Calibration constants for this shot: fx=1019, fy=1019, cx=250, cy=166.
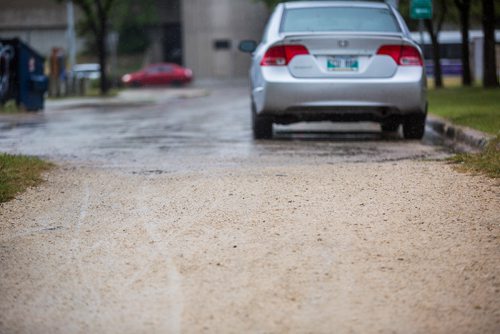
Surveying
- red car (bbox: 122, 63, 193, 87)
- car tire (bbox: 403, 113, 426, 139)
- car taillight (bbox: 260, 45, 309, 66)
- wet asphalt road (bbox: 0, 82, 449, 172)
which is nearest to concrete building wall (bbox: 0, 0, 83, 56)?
red car (bbox: 122, 63, 193, 87)

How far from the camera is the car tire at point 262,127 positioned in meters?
12.4

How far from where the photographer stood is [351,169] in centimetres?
864

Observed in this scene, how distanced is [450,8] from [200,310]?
118ft

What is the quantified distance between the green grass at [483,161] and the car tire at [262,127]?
3415 millimetres

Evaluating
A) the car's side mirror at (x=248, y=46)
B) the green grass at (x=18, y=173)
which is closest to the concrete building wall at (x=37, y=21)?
the car's side mirror at (x=248, y=46)

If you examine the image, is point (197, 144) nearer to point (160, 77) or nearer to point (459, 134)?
point (459, 134)

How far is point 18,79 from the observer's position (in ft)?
77.9

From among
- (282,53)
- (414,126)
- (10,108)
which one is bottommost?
(10,108)

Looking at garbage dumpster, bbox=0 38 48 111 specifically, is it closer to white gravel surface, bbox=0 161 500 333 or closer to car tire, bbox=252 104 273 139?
car tire, bbox=252 104 273 139

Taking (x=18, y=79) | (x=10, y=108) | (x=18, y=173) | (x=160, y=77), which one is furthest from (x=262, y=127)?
(x=160, y=77)

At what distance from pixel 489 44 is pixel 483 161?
1874 centimetres

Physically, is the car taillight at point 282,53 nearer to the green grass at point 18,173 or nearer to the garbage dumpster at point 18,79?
the green grass at point 18,173

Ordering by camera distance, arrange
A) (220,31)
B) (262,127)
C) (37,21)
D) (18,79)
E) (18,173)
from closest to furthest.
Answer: (18,173) → (262,127) → (18,79) → (220,31) → (37,21)

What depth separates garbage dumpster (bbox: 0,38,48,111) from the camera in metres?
23.7
